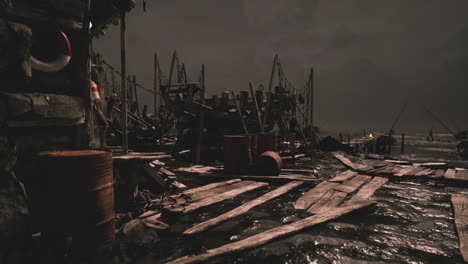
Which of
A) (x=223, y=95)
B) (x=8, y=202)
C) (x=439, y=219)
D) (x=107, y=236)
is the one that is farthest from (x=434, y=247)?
(x=223, y=95)

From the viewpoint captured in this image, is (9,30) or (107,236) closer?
(9,30)

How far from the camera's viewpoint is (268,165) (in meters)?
8.48

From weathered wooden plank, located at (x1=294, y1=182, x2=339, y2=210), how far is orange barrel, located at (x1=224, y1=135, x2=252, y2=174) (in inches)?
100

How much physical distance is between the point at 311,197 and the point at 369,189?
234 centimetres

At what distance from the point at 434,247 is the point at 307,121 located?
1460cm

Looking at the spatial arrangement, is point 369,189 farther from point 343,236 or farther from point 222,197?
point 222,197

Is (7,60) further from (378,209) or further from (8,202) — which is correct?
(378,209)

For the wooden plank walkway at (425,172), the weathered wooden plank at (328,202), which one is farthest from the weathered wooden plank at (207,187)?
the wooden plank walkway at (425,172)

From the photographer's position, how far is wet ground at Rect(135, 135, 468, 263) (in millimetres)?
3516

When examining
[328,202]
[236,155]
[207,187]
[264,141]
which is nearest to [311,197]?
[328,202]

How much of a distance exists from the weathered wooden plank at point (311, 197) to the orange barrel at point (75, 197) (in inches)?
163

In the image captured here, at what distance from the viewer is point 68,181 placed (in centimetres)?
311

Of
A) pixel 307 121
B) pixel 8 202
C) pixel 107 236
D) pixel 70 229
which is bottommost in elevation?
pixel 107 236

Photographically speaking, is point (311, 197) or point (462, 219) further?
point (311, 197)
